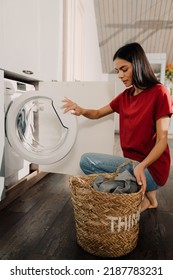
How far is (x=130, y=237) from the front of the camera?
0.99 m

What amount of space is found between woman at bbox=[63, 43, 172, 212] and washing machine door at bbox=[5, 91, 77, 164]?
126mm

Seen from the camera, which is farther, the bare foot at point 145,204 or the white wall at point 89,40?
the white wall at point 89,40

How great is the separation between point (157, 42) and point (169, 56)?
20.1 inches

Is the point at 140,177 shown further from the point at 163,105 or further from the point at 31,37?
the point at 31,37

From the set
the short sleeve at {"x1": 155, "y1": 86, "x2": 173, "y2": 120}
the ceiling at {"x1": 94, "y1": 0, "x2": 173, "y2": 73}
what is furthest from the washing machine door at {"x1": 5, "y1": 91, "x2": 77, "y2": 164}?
the ceiling at {"x1": 94, "y1": 0, "x2": 173, "y2": 73}

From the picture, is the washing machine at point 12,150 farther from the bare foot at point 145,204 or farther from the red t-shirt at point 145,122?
the bare foot at point 145,204

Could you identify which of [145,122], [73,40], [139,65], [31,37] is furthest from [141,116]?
[73,40]

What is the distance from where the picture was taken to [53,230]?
120 cm

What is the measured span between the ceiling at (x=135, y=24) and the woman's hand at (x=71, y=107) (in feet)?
10.3

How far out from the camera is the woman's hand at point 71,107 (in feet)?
4.82

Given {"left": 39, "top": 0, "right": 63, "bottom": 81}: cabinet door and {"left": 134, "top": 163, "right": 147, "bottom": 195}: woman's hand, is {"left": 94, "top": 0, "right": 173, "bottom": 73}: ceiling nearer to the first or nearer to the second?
{"left": 39, "top": 0, "right": 63, "bottom": 81}: cabinet door

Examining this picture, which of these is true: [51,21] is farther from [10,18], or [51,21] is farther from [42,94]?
[42,94]

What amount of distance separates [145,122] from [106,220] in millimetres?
557

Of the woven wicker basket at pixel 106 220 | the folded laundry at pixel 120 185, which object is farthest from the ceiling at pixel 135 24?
the woven wicker basket at pixel 106 220
